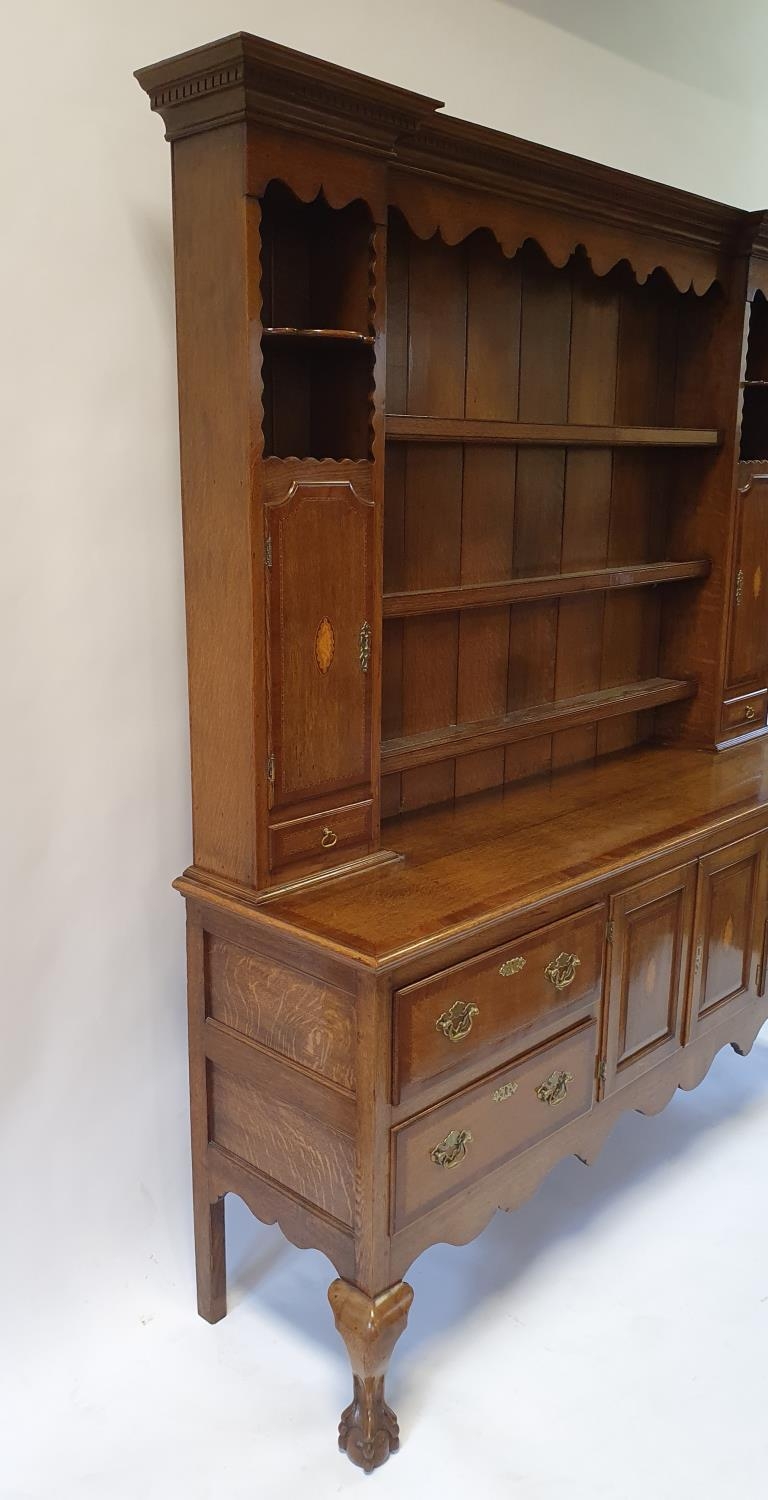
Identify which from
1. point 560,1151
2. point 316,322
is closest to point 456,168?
point 316,322

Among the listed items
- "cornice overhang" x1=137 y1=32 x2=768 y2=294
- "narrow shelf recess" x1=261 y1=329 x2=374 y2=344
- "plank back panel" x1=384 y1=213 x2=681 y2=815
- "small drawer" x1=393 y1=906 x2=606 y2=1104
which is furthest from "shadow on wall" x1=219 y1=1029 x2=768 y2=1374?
"cornice overhang" x1=137 y1=32 x2=768 y2=294

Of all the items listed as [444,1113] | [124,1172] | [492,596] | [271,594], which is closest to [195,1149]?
[124,1172]

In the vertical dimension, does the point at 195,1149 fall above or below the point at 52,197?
below

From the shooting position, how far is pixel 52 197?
175 centimetres

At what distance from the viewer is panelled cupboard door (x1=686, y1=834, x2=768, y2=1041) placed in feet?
7.75

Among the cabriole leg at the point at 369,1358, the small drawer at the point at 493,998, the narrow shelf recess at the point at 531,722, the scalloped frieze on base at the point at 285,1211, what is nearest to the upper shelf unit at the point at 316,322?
the narrow shelf recess at the point at 531,722

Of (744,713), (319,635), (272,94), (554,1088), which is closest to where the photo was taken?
(272,94)

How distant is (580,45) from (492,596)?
126cm

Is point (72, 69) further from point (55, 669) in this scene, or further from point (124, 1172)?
point (124, 1172)

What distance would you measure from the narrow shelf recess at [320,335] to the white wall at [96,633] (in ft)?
1.03

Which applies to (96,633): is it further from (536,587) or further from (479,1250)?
(479,1250)

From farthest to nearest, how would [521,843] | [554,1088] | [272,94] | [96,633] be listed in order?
[521,843] < [554,1088] < [96,633] < [272,94]

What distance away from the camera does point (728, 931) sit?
2.47 meters

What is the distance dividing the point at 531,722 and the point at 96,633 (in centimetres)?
89
